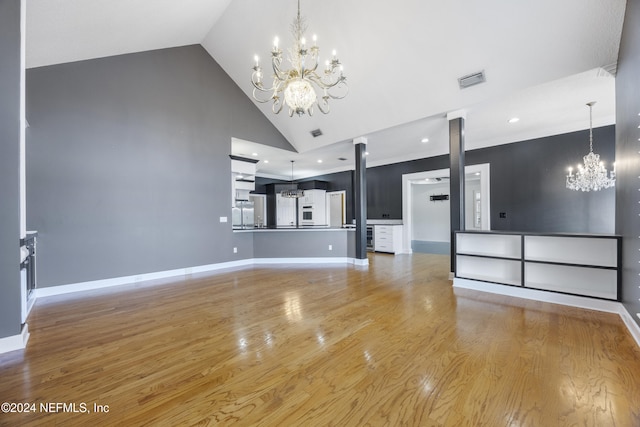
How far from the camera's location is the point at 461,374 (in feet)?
5.67

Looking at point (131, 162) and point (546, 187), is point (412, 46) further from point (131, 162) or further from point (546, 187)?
point (131, 162)

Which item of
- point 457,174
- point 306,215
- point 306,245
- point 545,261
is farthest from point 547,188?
point 306,215

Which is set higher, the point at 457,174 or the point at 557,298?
the point at 457,174

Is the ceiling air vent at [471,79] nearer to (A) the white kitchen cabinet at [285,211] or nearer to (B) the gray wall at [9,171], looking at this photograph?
(B) the gray wall at [9,171]

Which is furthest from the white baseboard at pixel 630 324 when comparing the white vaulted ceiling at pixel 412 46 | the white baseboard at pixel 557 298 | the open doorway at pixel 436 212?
the open doorway at pixel 436 212

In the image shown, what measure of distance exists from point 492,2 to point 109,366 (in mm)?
5052

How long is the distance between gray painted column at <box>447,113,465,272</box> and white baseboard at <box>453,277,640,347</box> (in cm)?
41

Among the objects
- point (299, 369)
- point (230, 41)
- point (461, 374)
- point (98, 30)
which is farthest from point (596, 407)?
point (230, 41)

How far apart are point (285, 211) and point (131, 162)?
5.79 m

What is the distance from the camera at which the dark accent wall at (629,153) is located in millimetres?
2129

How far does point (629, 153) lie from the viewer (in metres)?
2.40

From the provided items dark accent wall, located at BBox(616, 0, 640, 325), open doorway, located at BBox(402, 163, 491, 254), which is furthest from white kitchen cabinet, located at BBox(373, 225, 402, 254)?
dark accent wall, located at BBox(616, 0, 640, 325)

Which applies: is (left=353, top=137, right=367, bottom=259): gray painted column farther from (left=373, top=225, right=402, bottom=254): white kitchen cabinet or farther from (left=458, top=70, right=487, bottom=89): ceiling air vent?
(left=458, top=70, right=487, bottom=89): ceiling air vent

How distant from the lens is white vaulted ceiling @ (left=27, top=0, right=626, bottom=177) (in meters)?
2.91
